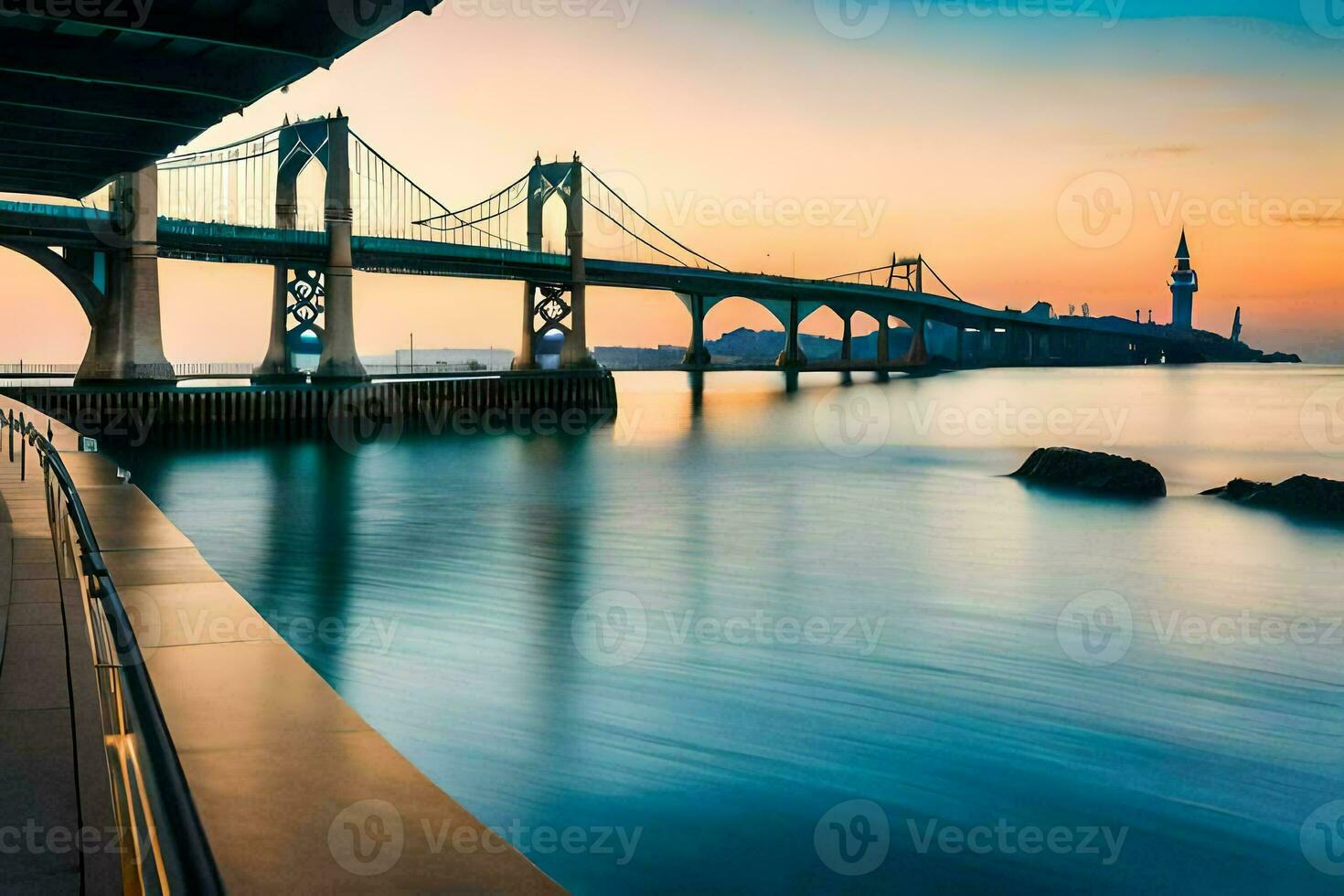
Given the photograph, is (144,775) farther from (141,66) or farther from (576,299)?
(576,299)

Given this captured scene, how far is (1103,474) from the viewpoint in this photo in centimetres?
2555

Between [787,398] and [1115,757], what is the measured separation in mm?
78594

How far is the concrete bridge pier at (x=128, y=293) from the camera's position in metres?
38.6

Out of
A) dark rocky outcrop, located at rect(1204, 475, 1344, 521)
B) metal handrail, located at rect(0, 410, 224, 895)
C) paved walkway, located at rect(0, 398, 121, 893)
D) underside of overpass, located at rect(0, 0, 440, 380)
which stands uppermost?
underside of overpass, located at rect(0, 0, 440, 380)

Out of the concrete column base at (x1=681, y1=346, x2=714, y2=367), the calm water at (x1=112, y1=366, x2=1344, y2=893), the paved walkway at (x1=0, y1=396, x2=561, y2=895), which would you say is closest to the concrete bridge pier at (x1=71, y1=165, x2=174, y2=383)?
the calm water at (x1=112, y1=366, x2=1344, y2=893)

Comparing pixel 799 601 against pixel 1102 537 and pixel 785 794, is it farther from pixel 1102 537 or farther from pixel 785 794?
pixel 1102 537

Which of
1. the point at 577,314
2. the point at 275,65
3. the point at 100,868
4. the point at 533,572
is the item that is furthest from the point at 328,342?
the point at 100,868

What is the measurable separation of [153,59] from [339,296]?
42723 mm

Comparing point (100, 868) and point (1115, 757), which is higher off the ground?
point (100, 868)

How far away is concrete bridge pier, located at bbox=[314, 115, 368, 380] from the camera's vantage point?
161ft

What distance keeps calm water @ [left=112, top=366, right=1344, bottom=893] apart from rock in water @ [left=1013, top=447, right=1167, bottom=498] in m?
0.81

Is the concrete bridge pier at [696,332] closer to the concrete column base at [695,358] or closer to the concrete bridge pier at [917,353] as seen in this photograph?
the concrete column base at [695,358]

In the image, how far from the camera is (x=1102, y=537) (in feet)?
Result: 66.0

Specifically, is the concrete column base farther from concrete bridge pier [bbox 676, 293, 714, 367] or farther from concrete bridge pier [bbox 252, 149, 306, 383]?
concrete bridge pier [bbox 252, 149, 306, 383]
